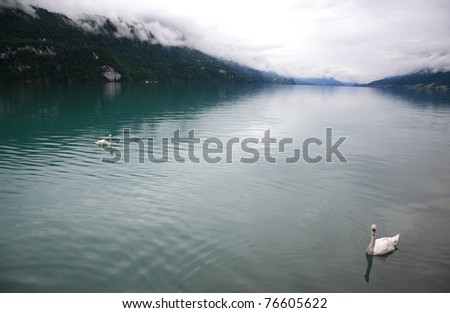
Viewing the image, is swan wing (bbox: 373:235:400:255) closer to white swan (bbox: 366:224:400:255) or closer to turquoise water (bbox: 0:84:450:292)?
white swan (bbox: 366:224:400:255)

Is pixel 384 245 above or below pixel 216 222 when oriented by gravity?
below

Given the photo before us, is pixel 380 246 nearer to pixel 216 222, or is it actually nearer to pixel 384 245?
pixel 384 245

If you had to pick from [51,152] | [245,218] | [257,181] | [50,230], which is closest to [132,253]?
[50,230]

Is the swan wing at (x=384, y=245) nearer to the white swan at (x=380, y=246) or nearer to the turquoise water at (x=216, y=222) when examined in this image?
the white swan at (x=380, y=246)

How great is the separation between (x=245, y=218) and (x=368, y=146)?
1185 inches

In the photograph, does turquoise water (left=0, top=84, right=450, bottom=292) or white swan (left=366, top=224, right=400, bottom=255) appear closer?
turquoise water (left=0, top=84, right=450, bottom=292)

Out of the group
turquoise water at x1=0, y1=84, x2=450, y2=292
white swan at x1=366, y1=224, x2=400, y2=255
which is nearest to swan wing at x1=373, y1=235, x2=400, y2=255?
white swan at x1=366, y1=224, x2=400, y2=255

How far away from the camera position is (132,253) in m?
15.4

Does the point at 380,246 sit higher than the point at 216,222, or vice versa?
the point at 216,222

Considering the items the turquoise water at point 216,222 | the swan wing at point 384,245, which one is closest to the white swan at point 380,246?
the swan wing at point 384,245

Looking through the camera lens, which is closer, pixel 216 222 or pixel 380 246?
pixel 380 246

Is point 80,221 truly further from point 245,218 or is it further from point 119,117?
point 119,117

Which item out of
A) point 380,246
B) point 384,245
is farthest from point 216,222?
point 384,245

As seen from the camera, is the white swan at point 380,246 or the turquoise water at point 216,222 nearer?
the turquoise water at point 216,222
